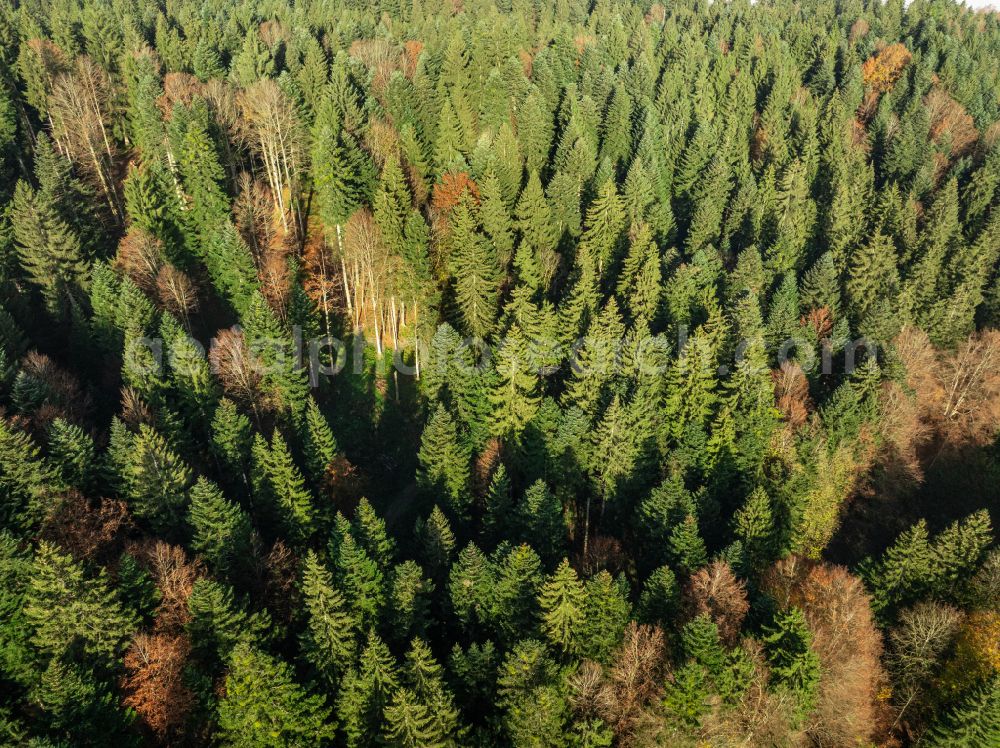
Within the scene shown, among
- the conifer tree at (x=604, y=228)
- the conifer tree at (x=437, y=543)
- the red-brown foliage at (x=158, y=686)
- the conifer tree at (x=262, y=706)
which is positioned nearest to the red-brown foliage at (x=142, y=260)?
the red-brown foliage at (x=158, y=686)

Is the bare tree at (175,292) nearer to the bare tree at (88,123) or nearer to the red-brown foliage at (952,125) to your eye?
the bare tree at (88,123)

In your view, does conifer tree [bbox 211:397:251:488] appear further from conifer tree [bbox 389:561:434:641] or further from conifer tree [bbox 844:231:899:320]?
conifer tree [bbox 844:231:899:320]

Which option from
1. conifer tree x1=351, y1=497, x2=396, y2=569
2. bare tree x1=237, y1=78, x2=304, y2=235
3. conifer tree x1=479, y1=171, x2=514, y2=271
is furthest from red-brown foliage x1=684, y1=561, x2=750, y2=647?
bare tree x1=237, y1=78, x2=304, y2=235

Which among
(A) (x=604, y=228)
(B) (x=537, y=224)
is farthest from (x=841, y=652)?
(B) (x=537, y=224)

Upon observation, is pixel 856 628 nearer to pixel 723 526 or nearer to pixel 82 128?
pixel 723 526

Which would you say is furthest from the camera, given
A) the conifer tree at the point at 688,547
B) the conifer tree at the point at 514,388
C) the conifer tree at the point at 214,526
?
the conifer tree at the point at 514,388

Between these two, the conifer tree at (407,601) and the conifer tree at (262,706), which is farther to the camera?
the conifer tree at (407,601)

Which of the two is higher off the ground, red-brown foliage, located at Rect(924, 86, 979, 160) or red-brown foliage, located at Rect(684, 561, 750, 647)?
red-brown foliage, located at Rect(924, 86, 979, 160)
